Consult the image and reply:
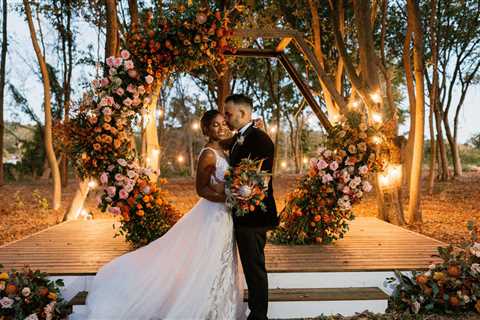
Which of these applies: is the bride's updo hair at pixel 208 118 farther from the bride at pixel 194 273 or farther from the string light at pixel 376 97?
the string light at pixel 376 97

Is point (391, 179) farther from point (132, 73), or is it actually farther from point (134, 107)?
point (132, 73)

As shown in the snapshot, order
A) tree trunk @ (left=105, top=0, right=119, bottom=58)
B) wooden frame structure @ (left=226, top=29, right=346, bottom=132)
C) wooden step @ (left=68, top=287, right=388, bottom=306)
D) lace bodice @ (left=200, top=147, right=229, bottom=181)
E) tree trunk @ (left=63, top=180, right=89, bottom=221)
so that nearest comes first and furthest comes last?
lace bodice @ (left=200, top=147, right=229, bottom=181)
wooden step @ (left=68, top=287, right=388, bottom=306)
wooden frame structure @ (left=226, top=29, right=346, bottom=132)
tree trunk @ (left=105, top=0, right=119, bottom=58)
tree trunk @ (left=63, top=180, right=89, bottom=221)

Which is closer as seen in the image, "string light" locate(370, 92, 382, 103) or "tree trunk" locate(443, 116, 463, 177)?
"string light" locate(370, 92, 382, 103)

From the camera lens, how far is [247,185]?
3.54m

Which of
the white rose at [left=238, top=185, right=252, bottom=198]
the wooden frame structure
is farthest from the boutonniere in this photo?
the wooden frame structure

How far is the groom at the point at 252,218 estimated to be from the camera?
3.71 metres

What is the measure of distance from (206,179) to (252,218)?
531 mm

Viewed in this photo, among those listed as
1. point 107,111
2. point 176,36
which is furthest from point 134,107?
point 176,36

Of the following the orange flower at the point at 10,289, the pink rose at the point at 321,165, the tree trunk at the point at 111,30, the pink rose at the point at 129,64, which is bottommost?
the orange flower at the point at 10,289

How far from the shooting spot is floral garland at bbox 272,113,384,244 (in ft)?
18.3

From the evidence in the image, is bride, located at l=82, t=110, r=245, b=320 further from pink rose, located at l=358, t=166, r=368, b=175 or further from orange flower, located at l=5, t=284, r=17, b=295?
pink rose, located at l=358, t=166, r=368, b=175

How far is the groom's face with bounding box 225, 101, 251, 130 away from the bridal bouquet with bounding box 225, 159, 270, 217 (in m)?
0.38

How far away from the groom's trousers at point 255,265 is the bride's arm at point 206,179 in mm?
332

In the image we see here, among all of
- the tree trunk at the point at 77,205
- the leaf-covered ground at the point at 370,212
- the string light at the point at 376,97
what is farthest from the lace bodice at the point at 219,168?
the tree trunk at the point at 77,205
